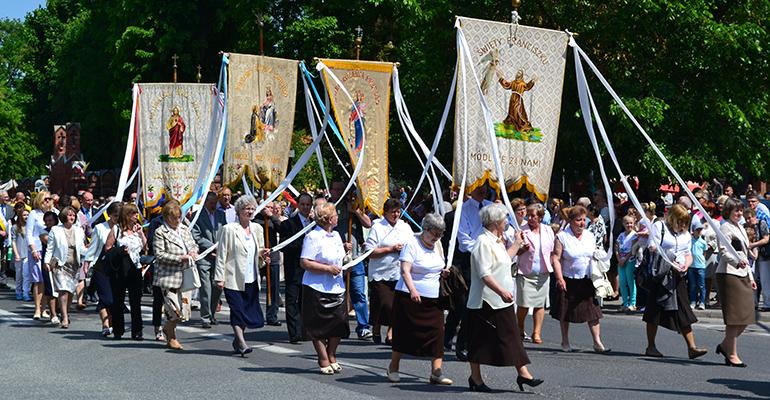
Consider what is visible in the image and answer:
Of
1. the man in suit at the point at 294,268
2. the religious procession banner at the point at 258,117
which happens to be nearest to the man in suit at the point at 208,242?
the religious procession banner at the point at 258,117

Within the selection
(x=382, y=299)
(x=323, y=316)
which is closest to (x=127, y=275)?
(x=382, y=299)

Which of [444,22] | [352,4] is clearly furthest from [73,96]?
[444,22]

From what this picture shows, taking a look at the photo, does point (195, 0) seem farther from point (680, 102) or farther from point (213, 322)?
point (213, 322)

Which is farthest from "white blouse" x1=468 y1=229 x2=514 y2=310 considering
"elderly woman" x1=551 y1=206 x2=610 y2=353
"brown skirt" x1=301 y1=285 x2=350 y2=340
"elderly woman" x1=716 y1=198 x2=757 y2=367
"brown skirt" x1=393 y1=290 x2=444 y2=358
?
"elderly woman" x1=551 y1=206 x2=610 y2=353

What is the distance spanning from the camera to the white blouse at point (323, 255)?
11414 mm

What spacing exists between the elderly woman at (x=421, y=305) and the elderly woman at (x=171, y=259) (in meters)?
3.33

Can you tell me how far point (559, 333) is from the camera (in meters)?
15.4

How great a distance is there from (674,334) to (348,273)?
13.5ft

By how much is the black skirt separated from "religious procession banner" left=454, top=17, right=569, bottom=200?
1692 millimetres

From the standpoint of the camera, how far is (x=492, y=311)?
1041cm

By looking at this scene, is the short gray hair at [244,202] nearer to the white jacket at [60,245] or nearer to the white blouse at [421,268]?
the white blouse at [421,268]

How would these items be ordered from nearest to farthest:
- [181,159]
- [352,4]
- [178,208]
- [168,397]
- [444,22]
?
[168,397], [178,208], [181,159], [444,22], [352,4]

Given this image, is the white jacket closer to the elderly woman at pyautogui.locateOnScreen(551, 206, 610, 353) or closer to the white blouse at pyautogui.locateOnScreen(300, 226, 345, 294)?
the white blouse at pyautogui.locateOnScreen(300, 226, 345, 294)

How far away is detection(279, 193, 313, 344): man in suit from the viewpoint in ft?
46.5
